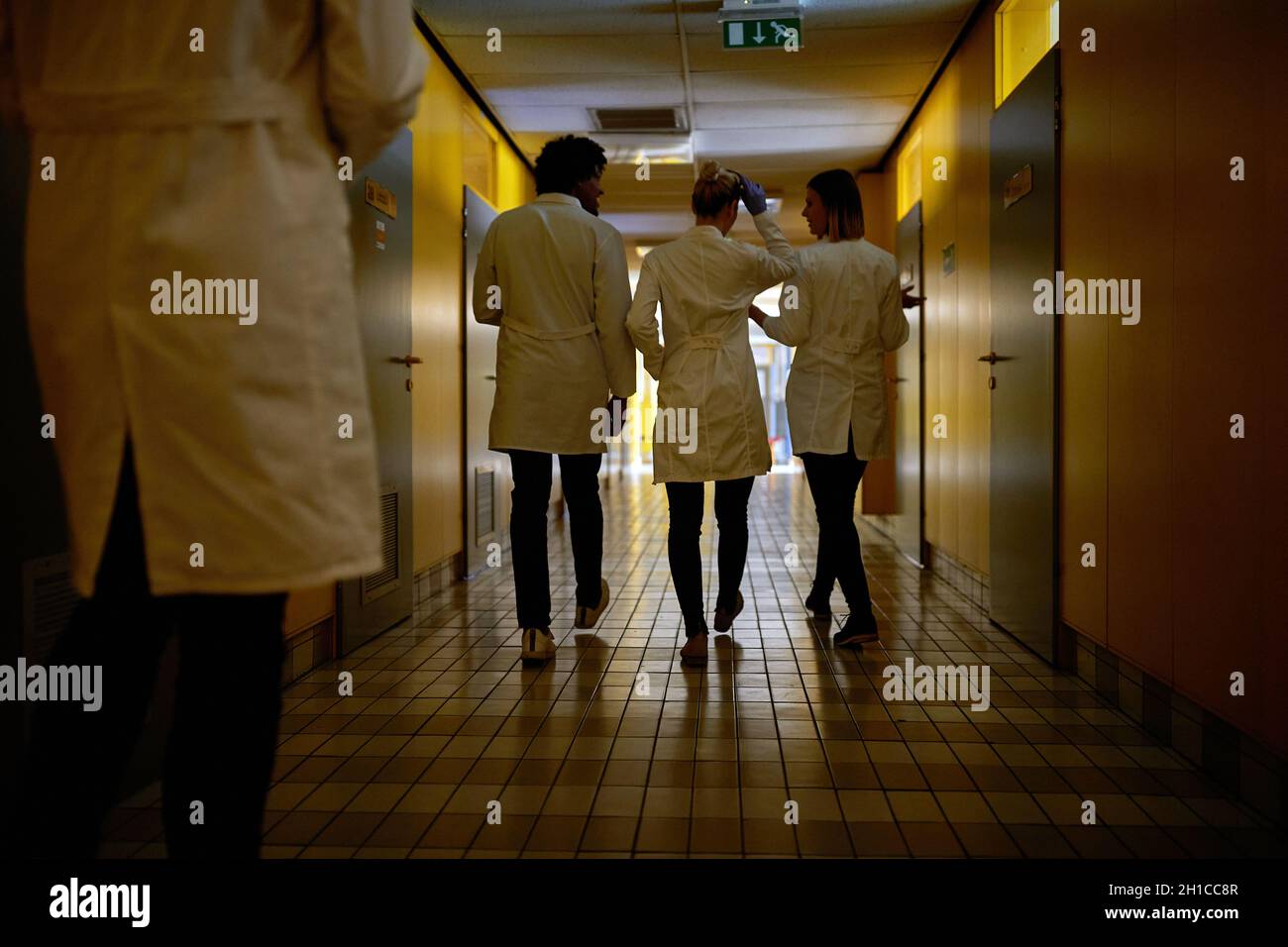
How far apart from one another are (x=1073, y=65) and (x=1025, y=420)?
117cm

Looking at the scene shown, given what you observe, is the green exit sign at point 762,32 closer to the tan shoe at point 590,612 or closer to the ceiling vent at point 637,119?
the ceiling vent at point 637,119

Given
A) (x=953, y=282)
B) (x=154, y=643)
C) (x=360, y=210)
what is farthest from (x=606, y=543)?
(x=154, y=643)

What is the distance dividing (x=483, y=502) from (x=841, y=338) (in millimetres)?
2885

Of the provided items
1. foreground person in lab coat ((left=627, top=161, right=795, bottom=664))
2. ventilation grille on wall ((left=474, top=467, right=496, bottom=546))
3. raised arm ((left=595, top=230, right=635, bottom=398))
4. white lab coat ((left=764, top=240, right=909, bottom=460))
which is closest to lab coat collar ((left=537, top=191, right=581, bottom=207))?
raised arm ((left=595, top=230, right=635, bottom=398))

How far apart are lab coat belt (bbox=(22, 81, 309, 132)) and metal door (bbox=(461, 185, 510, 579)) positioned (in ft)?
12.7

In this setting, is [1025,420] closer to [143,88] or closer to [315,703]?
[315,703]

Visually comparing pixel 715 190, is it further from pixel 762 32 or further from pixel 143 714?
pixel 143 714

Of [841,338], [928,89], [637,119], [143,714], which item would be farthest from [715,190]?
[637,119]

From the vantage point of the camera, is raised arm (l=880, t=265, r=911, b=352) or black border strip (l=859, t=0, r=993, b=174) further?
black border strip (l=859, t=0, r=993, b=174)

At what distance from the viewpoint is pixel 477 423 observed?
5562 millimetres

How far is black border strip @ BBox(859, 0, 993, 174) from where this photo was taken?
449 cm

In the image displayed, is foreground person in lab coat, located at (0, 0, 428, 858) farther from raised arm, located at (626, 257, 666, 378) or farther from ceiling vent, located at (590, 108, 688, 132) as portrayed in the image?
ceiling vent, located at (590, 108, 688, 132)

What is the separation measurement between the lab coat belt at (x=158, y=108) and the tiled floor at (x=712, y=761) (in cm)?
126
